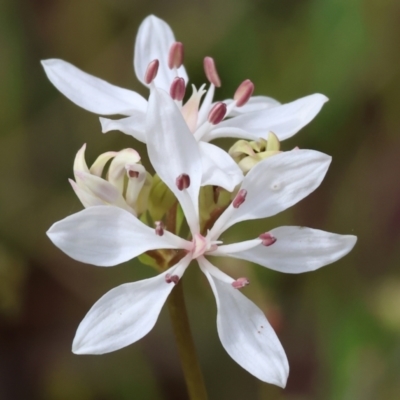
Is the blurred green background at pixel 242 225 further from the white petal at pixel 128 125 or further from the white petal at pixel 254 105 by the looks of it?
the white petal at pixel 128 125

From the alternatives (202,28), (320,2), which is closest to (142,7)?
(202,28)

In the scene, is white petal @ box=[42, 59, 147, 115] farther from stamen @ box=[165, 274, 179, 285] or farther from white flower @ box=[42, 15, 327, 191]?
stamen @ box=[165, 274, 179, 285]

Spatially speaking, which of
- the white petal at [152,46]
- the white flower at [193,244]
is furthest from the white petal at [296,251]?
the white petal at [152,46]

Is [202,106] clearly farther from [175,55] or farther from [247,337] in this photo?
[247,337]

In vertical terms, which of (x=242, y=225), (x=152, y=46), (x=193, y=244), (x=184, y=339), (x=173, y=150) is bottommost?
(x=242, y=225)

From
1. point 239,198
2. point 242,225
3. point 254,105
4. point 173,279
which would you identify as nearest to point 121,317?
point 173,279
